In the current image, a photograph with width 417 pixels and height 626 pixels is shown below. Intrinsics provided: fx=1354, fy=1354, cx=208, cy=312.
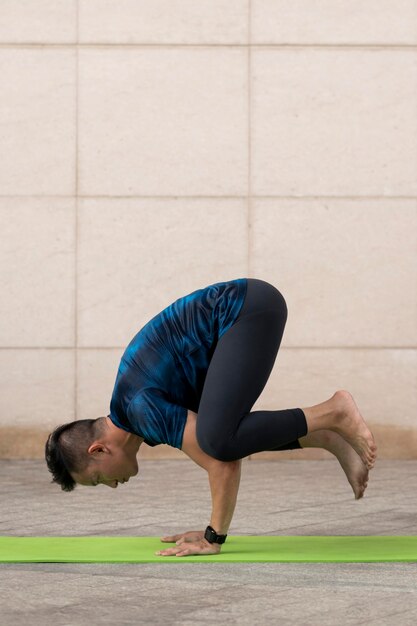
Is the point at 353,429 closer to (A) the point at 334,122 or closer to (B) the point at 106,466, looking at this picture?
(B) the point at 106,466

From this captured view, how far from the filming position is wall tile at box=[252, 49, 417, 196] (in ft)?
35.6

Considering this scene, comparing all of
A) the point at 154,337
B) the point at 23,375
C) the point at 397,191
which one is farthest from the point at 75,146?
the point at 154,337

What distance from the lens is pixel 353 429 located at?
5.81m

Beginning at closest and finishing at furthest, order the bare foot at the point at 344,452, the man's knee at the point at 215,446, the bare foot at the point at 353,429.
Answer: the man's knee at the point at 215,446 < the bare foot at the point at 353,429 < the bare foot at the point at 344,452

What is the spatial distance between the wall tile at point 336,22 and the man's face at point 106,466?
589 cm

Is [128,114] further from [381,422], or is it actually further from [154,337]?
[154,337]

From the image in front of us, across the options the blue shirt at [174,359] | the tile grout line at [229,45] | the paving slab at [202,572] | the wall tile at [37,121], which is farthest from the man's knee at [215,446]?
the tile grout line at [229,45]

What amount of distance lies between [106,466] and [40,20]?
19.7 ft

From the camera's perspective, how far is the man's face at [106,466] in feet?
18.6

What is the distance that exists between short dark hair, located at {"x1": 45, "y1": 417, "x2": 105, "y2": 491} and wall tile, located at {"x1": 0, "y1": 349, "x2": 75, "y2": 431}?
5.04 meters

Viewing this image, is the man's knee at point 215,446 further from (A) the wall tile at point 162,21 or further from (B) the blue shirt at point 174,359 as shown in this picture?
(A) the wall tile at point 162,21

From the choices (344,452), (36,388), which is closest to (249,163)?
(36,388)

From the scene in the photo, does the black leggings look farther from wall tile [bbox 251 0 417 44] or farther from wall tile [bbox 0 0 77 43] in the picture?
wall tile [bbox 0 0 77 43]

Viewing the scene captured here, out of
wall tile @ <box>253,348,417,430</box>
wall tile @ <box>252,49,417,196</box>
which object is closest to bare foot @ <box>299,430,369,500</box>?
wall tile @ <box>253,348,417,430</box>
